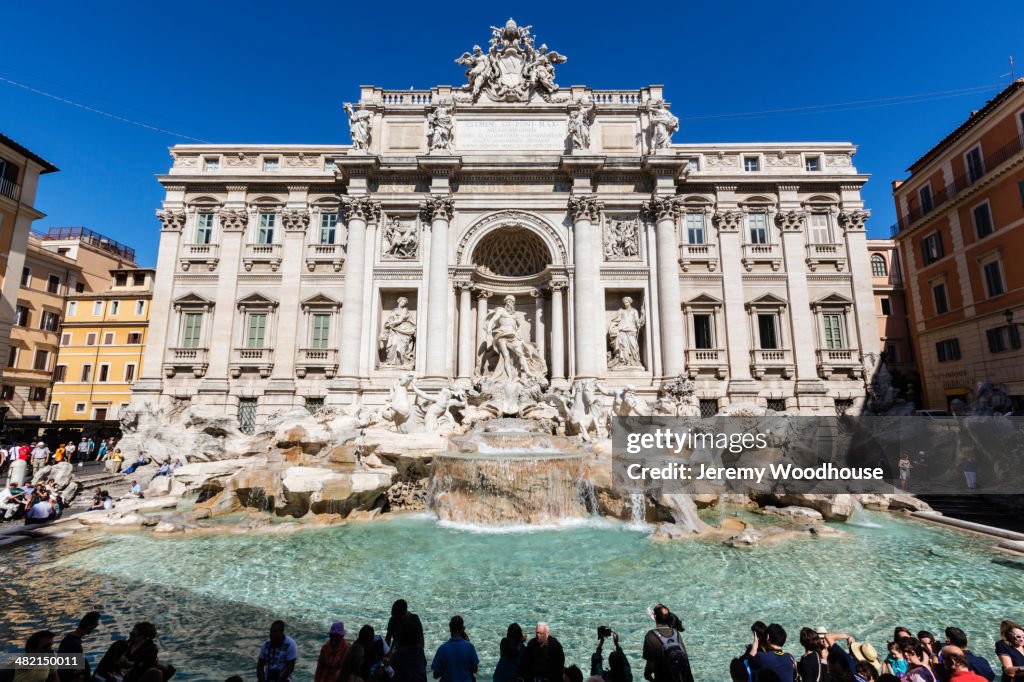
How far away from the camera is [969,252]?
20.1 m

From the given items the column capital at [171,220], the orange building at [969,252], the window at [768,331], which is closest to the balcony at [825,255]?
the window at [768,331]

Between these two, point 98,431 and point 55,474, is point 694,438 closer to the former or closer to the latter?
point 55,474

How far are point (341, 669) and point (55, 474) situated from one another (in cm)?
1525

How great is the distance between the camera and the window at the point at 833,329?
22.0 meters

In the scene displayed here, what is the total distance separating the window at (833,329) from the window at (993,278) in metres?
5.00

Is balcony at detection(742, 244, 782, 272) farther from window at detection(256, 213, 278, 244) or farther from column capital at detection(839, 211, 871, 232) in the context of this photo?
window at detection(256, 213, 278, 244)

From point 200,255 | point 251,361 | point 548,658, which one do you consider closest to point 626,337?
point 251,361

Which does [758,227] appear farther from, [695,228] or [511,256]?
[511,256]

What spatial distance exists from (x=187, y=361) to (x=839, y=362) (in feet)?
96.7

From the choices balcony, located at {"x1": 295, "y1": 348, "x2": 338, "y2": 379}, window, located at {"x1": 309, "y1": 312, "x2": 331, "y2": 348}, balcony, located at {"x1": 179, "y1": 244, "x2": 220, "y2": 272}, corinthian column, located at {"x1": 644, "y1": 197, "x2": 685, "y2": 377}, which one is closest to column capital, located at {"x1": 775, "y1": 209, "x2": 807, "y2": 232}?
corinthian column, located at {"x1": 644, "y1": 197, "x2": 685, "y2": 377}

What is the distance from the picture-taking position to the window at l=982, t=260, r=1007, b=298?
61.2ft

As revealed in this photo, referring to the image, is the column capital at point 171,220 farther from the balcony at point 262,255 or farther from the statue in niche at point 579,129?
the statue in niche at point 579,129

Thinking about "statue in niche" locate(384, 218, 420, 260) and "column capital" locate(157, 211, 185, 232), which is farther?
"column capital" locate(157, 211, 185, 232)

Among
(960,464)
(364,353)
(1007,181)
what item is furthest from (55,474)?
(1007,181)
